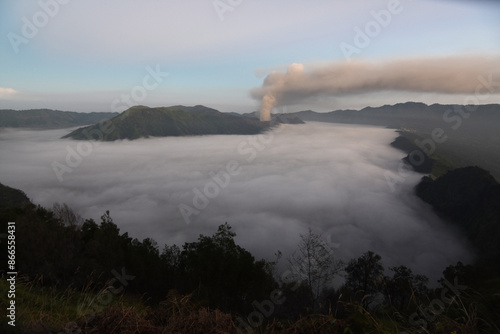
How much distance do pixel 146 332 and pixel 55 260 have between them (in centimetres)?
1518

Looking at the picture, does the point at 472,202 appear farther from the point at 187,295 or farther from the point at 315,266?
the point at 187,295

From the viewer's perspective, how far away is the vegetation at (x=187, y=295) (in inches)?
157

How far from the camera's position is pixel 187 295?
202 inches

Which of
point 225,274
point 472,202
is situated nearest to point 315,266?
point 225,274

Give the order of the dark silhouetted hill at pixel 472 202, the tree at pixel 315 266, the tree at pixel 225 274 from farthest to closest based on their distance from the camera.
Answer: the dark silhouetted hill at pixel 472 202 < the tree at pixel 315 266 < the tree at pixel 225 274

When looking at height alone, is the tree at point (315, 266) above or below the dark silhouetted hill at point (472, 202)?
above

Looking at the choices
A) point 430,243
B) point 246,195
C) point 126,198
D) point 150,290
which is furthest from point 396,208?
point 126,198

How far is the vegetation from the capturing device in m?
3.98

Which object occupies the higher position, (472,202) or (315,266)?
(315,266)

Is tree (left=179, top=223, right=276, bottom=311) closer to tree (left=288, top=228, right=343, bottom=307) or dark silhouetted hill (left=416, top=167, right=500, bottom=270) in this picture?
tree (left=288, top=228, right=343, bottom=307)

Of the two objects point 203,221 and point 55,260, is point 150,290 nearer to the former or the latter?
point 55,260

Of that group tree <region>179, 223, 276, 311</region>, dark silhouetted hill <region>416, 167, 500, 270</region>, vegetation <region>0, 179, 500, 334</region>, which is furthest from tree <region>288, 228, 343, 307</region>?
dark silhouetted hill <region>416, 167, 500, 270</region>

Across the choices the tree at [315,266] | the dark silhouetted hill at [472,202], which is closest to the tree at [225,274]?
the tree at [315,266]

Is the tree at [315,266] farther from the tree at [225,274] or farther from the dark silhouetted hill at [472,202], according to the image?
the dark silhouetted hill at [472,202]
